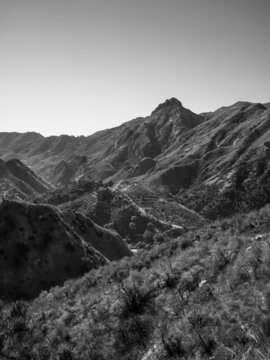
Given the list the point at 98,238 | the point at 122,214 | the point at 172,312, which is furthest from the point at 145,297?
the point at 122,214

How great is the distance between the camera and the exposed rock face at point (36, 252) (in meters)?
31.7

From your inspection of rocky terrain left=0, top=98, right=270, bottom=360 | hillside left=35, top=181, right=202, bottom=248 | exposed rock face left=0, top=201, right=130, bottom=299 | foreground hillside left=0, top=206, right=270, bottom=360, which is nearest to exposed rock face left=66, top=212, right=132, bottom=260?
exposed rock face left=0, top=201, right=130, bottom=299

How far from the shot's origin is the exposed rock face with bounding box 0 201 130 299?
3170 cm

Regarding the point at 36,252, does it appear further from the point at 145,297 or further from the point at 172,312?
the point at 172,312

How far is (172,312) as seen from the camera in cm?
1138

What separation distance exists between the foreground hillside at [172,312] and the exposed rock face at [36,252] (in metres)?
13.8

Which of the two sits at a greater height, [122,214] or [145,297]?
[145,297]

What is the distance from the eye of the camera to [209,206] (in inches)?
6038

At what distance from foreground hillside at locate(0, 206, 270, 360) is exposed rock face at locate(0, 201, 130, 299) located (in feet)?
45.1

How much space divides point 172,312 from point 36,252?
2701cm

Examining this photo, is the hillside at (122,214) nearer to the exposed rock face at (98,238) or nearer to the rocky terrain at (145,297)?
the exposed rock face at (98,238)

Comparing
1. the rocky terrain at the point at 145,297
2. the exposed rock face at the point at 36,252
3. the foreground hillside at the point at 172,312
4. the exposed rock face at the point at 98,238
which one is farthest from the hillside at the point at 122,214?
the foreground hillside at the point at 172,312

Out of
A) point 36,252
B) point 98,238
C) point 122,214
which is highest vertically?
A: point 36,252

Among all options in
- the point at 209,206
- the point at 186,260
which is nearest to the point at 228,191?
the point at 209,206
